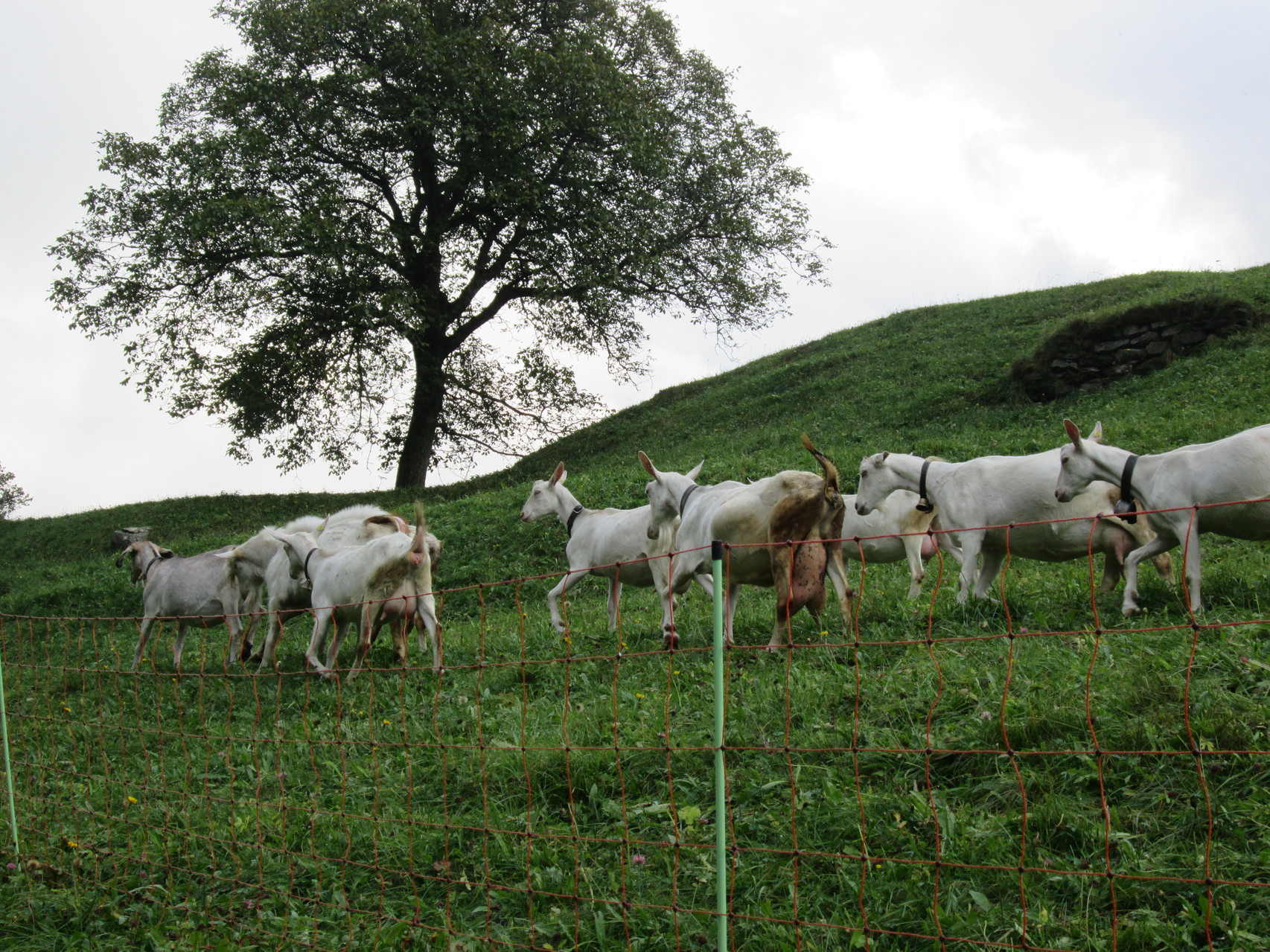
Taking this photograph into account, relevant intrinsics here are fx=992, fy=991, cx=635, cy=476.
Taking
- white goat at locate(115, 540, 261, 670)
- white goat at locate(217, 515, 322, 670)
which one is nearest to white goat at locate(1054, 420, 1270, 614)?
white goat at locate(217, 515, 322, 670)

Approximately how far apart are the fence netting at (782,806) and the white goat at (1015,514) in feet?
2.24

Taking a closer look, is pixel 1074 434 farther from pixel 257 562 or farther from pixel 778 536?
pixel 257 562

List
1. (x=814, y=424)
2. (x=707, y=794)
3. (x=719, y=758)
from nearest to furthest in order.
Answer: (x=719, y=758)
(x=707, y=794)
(x=814, y=424)

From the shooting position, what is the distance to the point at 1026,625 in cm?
712

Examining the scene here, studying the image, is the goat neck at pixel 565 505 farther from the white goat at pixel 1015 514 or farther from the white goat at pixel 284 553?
the white goat at pixel 1015 514

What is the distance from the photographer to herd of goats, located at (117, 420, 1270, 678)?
7348 millimetres

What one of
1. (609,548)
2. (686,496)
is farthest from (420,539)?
(686,496)

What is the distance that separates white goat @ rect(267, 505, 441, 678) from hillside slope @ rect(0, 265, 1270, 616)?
183 inches

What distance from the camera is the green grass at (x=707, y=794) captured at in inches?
159

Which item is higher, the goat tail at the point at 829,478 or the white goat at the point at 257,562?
the goat tail at the point at 829,478

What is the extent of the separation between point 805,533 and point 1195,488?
9.44 feet

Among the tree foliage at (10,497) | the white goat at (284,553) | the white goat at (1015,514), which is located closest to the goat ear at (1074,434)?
the white goat at (1015,514)

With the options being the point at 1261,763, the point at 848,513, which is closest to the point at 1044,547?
the point at 848,513

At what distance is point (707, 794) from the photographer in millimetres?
→ 5207
